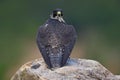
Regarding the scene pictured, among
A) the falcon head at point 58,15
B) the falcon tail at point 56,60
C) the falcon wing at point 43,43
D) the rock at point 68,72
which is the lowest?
the rock at point 68,72

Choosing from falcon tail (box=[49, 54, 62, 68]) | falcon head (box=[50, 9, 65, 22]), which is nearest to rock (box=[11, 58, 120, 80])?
falcon tail (box=[49, 54, 62, 68])

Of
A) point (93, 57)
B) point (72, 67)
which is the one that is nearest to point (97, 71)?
point (72, 67)

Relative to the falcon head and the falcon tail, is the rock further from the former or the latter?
the falcon head

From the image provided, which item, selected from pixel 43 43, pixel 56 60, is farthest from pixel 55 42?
pixel 56 60

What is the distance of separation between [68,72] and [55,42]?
62 cm

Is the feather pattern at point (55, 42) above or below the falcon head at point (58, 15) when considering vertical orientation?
below

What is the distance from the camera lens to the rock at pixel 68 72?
1116 centimetres

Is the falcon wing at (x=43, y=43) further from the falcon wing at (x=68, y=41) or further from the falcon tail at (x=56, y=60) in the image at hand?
the falcon wing at (x=68, y=41)

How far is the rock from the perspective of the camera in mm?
11156

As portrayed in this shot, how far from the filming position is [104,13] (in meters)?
25.0

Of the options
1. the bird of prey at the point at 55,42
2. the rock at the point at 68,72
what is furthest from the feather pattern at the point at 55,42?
the rock at the point at 68,72

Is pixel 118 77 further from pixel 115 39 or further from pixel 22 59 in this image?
pixel 115 39

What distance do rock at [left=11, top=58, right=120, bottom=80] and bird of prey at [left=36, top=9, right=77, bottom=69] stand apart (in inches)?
5.2

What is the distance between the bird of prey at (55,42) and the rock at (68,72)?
0.13m
